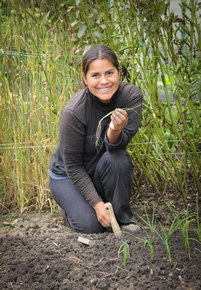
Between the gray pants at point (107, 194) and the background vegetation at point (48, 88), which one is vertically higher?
the background vegetation at point (48, 88)

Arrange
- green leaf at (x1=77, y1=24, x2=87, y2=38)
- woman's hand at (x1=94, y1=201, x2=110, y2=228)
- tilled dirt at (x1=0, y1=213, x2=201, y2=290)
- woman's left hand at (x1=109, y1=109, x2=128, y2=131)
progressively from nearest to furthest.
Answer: tilled dirt at (x1=0, y1=213, x2=201, y2=290) < woman's left hand at (x1=109, y1=109, x2=128, y2=131) < woman's hand at (x1=94, y1=201, x2=110, y2=228) < green leaf at (x1=77, y1=24, x2=87, y2=38)

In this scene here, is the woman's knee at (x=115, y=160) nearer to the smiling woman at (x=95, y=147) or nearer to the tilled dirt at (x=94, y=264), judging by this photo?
the smiling woman at (x=95, y=147)

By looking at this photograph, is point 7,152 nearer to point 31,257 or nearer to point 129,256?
point 31,257

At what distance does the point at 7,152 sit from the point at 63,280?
1319 mm

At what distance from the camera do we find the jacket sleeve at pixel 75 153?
2.28 meters

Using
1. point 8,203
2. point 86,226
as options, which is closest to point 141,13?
point 86,226

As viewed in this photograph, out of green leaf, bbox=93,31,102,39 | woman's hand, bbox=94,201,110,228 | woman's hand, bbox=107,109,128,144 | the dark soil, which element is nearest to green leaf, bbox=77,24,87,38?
green leaf, bbox=93,31,102,39

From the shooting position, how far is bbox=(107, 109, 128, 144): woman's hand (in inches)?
78.9

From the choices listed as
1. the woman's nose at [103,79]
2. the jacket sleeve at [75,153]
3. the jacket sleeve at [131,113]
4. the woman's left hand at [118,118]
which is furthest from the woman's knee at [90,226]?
the woman's nose at [103,79]

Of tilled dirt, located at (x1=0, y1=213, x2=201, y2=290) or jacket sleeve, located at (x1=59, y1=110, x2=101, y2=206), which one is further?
jacket sleeve, located at (x1=59, y1=110, x2=101, y2=206)

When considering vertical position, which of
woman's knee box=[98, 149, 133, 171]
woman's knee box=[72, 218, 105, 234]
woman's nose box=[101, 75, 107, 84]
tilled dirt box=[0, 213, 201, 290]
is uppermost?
woman's nose box=[101, 75, 107, 84]

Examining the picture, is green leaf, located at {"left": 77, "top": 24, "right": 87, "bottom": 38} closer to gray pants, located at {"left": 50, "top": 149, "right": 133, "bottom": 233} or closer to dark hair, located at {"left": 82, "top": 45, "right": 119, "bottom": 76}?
dark hair, located at {"left": 82, "top": 45, "right": 119, "bottom": 76}

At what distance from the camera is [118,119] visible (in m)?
2.01

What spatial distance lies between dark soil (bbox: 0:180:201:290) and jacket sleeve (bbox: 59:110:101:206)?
255mm
